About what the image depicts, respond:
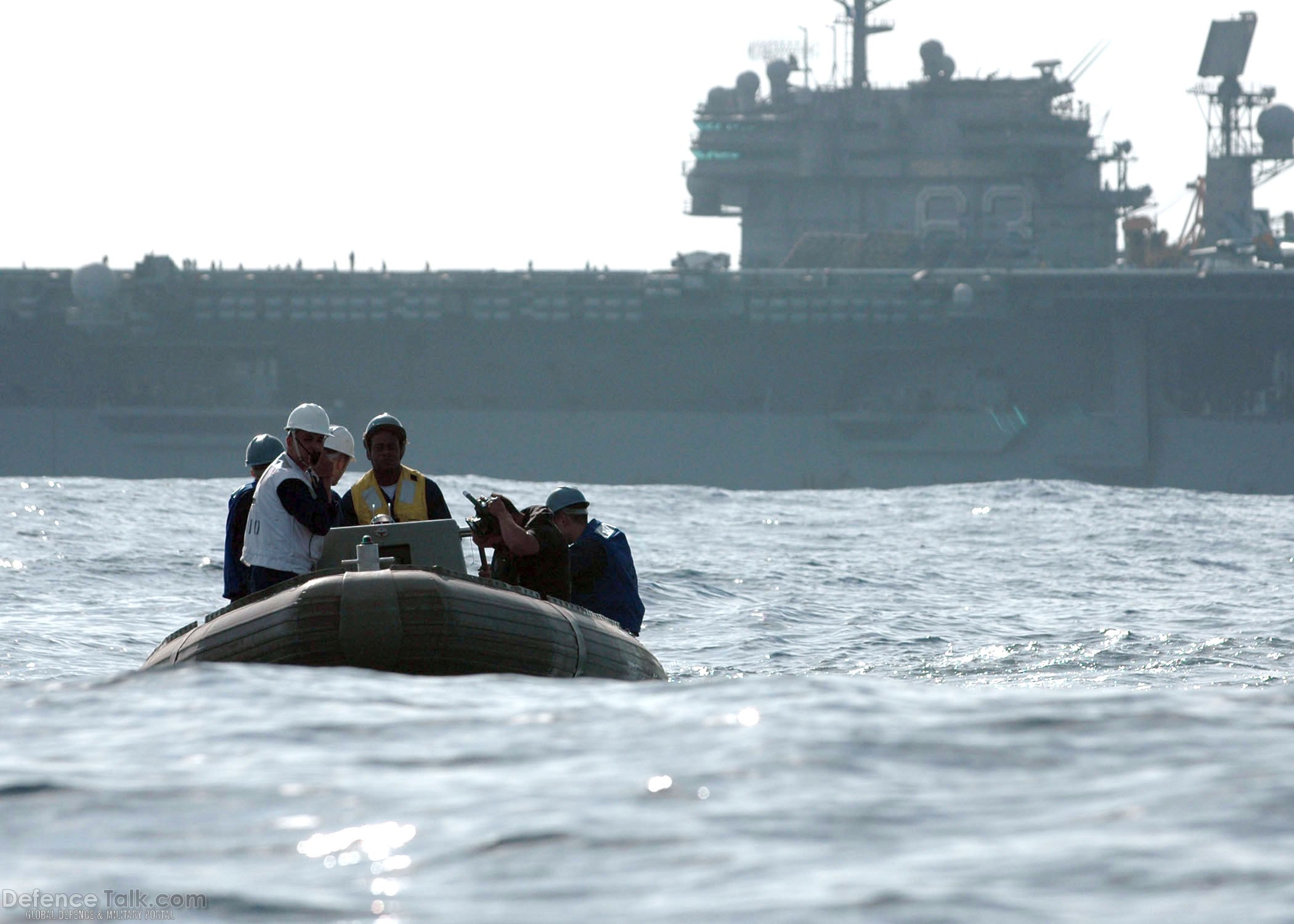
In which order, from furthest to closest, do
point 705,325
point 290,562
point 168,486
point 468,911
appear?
point 705,325
point 168,486
point 290,562
point 468,911

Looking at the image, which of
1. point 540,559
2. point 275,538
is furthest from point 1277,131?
point 275,538

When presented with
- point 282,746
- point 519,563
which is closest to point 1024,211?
point 519,563

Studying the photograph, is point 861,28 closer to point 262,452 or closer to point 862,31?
point 862,31

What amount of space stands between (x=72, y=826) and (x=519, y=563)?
13.7 feet

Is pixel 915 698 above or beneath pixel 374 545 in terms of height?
beneath

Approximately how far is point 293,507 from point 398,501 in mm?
836

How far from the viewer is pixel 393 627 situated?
7.12m

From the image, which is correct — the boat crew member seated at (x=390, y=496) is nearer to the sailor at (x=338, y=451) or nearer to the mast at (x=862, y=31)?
the sailor at (x=338, y=451)

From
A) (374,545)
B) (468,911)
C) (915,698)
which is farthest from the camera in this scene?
(374,545)

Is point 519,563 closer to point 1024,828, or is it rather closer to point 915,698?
point 915,698

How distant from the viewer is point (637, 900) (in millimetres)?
3744

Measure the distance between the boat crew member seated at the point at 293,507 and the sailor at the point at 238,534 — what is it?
27cm

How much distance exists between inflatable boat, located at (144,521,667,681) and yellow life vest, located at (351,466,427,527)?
1.23 ft

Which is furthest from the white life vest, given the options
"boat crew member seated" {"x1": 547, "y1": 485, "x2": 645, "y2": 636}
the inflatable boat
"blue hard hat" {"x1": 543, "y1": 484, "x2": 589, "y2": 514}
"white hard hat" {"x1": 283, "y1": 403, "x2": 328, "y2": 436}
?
"boat crew member seated" {"x1": 547, "y1": 485, "x2": 645, "y2": 636}
